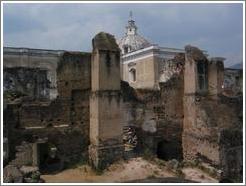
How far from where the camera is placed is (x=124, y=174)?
12898 millimetres

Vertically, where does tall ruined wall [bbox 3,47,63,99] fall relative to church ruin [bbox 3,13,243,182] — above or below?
above

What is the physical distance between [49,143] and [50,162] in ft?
2.37

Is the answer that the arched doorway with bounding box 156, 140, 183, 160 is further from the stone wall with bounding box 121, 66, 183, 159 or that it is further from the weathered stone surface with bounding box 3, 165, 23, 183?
the weathered stone surface with bounding box 3, 165, 23, 183

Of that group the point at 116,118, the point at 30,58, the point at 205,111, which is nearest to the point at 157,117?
the point at 205,111

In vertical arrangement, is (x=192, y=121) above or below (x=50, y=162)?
above

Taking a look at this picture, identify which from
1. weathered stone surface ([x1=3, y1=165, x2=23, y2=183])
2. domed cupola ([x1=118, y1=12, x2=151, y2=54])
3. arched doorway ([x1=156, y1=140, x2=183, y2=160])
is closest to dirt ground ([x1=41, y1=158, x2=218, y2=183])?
weathered stone surface ([x1=3, y1=165, x2=23, y2=183])

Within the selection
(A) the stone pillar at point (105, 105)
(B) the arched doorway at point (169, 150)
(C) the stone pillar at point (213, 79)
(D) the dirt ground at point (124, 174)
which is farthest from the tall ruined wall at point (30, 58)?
(D) the dirt ground at point (124, 174)

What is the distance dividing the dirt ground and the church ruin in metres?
0.41

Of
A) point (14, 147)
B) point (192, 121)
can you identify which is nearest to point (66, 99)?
point (14, 147)

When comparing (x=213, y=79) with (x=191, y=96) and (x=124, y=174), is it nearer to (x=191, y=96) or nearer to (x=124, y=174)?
(x=191, y=96)

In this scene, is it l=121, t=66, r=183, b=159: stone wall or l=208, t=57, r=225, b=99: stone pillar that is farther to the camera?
l=208, t=57, r=225, b=99: stone pillar

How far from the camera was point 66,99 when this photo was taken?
14.4 m

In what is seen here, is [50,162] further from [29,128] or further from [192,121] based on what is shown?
[192,121]

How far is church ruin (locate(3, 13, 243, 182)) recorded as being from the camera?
539 inches
